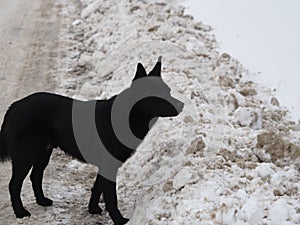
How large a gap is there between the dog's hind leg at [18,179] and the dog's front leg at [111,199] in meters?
0.75

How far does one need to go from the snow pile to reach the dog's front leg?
0.55 ft

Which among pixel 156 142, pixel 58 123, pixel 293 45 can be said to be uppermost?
pixel 293 45

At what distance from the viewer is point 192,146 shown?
595 centimetres

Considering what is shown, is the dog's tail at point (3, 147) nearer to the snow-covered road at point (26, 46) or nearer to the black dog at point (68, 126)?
the black dog at point (68, 126)

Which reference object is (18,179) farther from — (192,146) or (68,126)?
(192,146)

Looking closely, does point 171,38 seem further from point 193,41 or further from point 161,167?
point 161,167

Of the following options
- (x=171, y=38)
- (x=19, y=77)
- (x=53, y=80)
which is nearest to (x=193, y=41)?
(x=171, y=38)

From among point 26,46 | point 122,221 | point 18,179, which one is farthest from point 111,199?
point 26,46

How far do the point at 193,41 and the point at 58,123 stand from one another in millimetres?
5014

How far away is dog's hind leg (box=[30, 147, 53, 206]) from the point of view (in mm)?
5457

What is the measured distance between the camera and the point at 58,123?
507cm

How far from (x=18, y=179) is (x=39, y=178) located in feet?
1.24

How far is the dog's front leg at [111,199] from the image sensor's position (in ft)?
16.9

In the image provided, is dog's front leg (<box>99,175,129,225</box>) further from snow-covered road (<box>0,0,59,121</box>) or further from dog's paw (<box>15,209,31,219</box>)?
snow-covered road (<box>0,0,59,121</box>)
